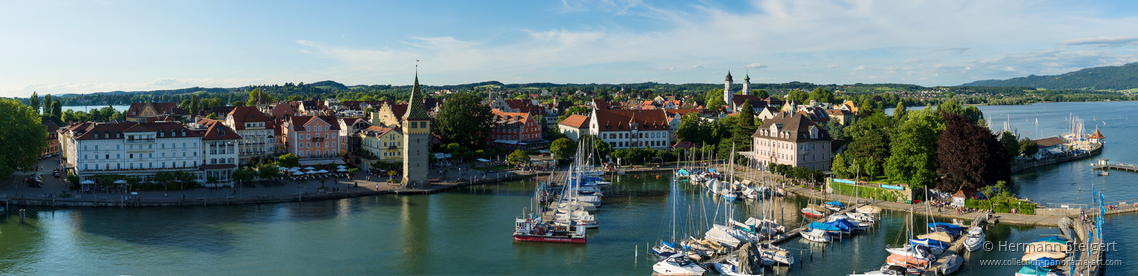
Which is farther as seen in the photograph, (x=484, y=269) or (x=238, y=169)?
(x=238, y=169)

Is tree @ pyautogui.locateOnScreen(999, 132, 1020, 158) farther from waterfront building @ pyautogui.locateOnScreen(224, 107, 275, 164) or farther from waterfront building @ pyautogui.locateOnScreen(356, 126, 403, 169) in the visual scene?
waterfront building @ pyautogui.locateOnScreen(224, 107, 275, 164)

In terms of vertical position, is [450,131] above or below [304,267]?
above

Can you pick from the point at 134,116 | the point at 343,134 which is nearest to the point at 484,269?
the point at 343,134

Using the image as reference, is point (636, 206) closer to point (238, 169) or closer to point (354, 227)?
point (354, 227)

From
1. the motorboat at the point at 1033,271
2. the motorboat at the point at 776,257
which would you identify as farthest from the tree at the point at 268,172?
the motorboat at the point at 1033,271

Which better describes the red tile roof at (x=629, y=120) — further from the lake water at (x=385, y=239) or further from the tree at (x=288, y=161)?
the tree at (x=288, y=161)

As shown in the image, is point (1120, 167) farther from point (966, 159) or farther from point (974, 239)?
point (974, 239)
